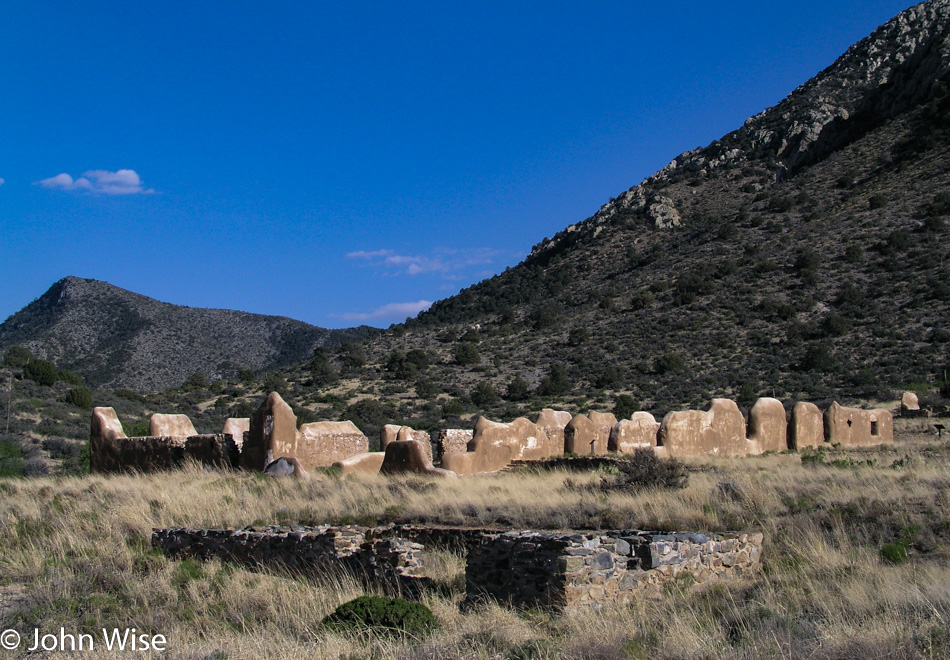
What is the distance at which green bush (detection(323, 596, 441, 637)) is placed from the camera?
257 inches

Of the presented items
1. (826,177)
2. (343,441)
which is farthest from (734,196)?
(343,441)

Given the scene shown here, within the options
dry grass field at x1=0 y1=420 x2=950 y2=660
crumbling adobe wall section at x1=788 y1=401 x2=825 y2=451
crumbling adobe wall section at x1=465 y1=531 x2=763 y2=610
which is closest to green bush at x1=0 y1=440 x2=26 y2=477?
dry grass field at x1=0 y1=420 x2=950 y2=660

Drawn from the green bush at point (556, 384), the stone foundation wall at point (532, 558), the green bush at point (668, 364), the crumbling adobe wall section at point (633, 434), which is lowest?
the stone foundation wall at point (532, 558)

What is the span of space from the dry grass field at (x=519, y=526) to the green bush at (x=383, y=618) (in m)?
0.17

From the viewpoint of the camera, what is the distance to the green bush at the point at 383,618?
652 centimetres

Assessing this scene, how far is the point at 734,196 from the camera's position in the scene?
5594 centimetres

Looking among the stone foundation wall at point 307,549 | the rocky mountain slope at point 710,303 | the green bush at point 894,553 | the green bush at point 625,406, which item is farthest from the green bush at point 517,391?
the green bush at point 894,553

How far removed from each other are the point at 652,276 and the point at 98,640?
42919 mm

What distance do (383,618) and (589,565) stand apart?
1842mm

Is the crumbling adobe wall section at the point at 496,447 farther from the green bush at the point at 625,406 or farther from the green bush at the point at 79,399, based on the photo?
the green bush at the point at 79,399

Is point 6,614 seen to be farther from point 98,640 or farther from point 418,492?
point 418,492

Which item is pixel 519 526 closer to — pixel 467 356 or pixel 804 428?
pixel 804 428

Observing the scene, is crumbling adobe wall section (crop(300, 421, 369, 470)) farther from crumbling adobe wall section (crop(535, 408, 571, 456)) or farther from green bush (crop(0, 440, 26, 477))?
green bush (crop(0, 440, 26, 477))

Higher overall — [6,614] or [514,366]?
[514,366]
